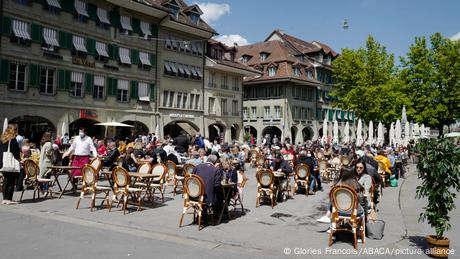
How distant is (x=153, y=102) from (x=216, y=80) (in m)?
9.18

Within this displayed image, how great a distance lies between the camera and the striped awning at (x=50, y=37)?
26.5 m

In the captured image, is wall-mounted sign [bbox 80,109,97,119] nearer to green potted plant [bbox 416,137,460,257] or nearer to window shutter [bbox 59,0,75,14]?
window shutter [bbox 59,0,75,14]

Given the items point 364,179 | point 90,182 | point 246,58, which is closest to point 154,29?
point 246,58

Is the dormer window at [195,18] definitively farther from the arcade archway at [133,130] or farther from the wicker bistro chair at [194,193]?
the wicker bistro chair at [194,193]

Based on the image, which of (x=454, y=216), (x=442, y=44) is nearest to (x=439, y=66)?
(x=442, y=44)

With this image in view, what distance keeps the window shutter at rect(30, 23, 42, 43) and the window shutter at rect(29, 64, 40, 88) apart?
1620 mm

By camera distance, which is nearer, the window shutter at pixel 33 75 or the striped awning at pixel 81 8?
the window shutter at pixel 33 75

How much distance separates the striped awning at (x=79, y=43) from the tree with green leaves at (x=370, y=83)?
25.1 meters

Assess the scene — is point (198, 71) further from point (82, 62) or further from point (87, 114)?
point (87, 114)

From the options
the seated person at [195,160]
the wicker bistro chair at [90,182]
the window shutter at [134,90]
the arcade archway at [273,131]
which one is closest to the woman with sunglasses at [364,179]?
the seated person at [195,160]

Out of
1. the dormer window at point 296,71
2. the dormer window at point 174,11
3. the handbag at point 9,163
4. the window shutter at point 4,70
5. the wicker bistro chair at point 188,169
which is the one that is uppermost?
the dormer window at point 174,11

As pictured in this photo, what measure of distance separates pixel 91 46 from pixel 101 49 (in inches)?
35.8

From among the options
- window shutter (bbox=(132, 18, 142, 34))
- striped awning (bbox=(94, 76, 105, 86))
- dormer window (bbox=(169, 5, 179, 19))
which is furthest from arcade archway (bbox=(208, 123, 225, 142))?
striped awning (bbox=(94, 76, 105, 86))

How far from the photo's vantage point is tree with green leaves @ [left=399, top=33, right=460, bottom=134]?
3881 cm
